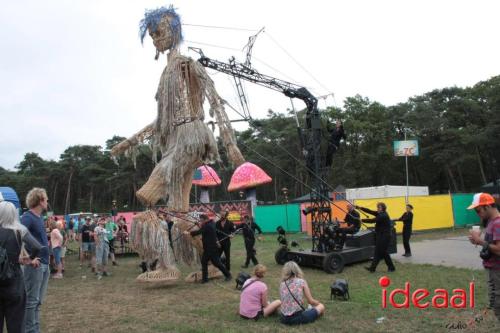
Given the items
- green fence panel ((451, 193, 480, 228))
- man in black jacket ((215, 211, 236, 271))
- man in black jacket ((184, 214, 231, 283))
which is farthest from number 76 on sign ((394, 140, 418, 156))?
man in black jacket ((184, 214, 231, 283))

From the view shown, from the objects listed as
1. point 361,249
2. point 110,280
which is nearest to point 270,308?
point 361,249

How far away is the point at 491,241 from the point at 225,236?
7027 millimetres

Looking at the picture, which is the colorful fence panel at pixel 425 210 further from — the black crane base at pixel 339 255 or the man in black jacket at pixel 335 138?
the man in black jacket at pixel 335 138

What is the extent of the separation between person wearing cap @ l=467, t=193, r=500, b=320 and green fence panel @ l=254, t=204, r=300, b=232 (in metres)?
20.8

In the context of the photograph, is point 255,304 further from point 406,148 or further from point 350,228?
point 406,148

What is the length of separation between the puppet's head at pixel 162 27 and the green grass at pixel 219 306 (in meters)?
5.17

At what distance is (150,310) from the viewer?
693cm

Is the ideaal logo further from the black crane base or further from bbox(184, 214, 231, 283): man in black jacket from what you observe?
bbox(184, 214, 231, 283): man in black jacket

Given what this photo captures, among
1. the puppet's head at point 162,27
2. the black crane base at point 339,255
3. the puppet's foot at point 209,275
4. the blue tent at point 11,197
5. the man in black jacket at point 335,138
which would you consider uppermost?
the puppet's head at point 162,27

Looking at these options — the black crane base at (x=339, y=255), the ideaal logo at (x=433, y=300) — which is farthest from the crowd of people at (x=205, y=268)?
the ideaal logo at (x=433, y=300)

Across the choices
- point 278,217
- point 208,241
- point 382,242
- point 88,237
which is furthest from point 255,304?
point 278,217

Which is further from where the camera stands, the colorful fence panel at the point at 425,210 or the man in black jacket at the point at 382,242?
the colorful fence panel at the point at 425,210

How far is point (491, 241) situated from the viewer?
400 centimetres

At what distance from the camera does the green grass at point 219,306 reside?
5.53m
